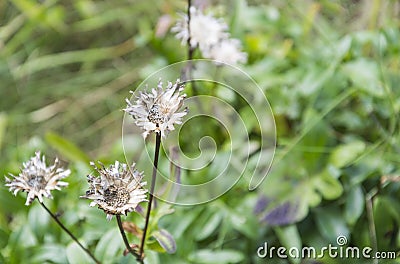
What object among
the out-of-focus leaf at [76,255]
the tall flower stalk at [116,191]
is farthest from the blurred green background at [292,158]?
the tall flower stalk at [116,191]

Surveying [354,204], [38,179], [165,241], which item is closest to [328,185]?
[354,204]

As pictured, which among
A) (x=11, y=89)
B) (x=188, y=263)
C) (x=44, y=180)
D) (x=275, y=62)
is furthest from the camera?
(x=11, y=89)

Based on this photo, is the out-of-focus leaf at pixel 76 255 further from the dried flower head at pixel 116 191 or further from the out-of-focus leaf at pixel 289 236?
the out-of-focus leaf at pixel 289 236

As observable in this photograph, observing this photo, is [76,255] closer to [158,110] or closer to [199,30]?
[158,110]

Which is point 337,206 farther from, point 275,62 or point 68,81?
point 68,81

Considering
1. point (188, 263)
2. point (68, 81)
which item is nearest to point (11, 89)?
point (68, 81)

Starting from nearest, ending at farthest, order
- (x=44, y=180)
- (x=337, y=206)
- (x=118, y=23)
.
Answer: (x=44, y=180)
(x=337, y=206)
(x=118, y=23)
